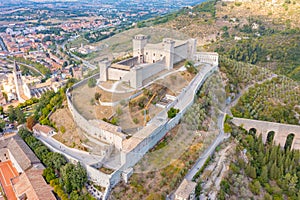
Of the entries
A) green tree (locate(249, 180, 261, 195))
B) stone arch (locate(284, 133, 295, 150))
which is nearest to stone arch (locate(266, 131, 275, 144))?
stone arch (locate(284, 133, 295, 150))

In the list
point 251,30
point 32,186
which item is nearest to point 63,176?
point 32,186

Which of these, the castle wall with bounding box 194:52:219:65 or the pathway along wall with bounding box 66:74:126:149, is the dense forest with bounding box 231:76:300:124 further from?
the pathway along wall with bounding box 66:74:126:149

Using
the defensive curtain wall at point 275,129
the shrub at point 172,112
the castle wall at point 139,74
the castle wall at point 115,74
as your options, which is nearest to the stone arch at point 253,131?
the defensive curtain wall at point 275,129

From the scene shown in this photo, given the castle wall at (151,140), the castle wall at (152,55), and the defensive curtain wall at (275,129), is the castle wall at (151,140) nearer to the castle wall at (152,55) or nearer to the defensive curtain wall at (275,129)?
the castle wall at (152,55)

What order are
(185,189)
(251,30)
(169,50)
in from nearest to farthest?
(185,189)
(169,50)
(251,30)

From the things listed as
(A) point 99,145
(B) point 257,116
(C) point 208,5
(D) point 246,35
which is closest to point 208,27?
(D) point 246,35

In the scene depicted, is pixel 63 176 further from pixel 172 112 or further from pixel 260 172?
pixel 260 172

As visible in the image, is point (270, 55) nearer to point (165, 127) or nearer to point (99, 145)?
point (165, 127)
